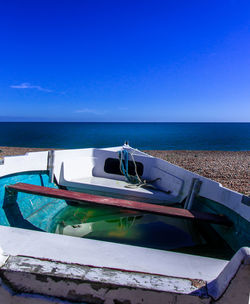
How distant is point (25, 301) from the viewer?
3.50 feet

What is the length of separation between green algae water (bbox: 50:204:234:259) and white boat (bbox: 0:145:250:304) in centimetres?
2

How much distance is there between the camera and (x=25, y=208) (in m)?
3.74

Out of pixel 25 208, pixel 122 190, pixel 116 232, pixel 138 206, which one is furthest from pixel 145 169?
pixel 25 208

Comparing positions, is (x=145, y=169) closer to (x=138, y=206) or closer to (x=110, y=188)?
(x=110, y=188)

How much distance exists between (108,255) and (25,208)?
3.03 m

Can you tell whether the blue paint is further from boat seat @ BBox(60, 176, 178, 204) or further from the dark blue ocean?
the dark blue ocean

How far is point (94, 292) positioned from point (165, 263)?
0.42 meters

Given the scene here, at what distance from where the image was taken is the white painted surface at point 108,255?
44.7 inches

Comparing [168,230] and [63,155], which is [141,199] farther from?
[63,155]

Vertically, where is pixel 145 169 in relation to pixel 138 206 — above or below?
above

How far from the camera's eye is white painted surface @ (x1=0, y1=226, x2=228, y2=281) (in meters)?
1.14

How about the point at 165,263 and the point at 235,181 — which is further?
the point at 235,181

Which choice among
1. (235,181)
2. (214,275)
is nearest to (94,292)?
A: (214,275)

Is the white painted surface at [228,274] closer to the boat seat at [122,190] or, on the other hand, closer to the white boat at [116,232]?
the white boat at [116,232]
